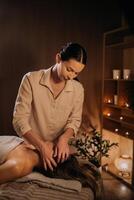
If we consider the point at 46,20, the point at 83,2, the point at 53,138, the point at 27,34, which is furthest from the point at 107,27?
the point at 53,138

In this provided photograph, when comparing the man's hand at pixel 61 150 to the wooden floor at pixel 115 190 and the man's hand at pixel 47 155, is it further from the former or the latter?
the wooden floor at pixel 115 190

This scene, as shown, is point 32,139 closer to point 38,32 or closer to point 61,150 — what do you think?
point 61,150

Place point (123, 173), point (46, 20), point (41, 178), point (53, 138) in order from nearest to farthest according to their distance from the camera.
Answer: point (41, 178) → point (53, 138) → point (123, 173) → point (46, 20)

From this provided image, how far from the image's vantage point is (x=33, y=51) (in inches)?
130

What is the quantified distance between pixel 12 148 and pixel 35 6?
1911mm

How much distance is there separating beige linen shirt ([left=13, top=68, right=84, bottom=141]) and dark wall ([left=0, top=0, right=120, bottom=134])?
131 cm

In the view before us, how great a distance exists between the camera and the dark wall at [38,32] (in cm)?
324

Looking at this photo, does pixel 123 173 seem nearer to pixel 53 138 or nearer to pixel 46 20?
pixel 53 138

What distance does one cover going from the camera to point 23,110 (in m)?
1.93

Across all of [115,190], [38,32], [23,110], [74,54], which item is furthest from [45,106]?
[38,32]

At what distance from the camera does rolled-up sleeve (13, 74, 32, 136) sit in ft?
6.15

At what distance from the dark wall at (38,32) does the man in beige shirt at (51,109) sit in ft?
4.30

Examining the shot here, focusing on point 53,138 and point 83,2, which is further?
point 83,2

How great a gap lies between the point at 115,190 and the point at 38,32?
1815mm
